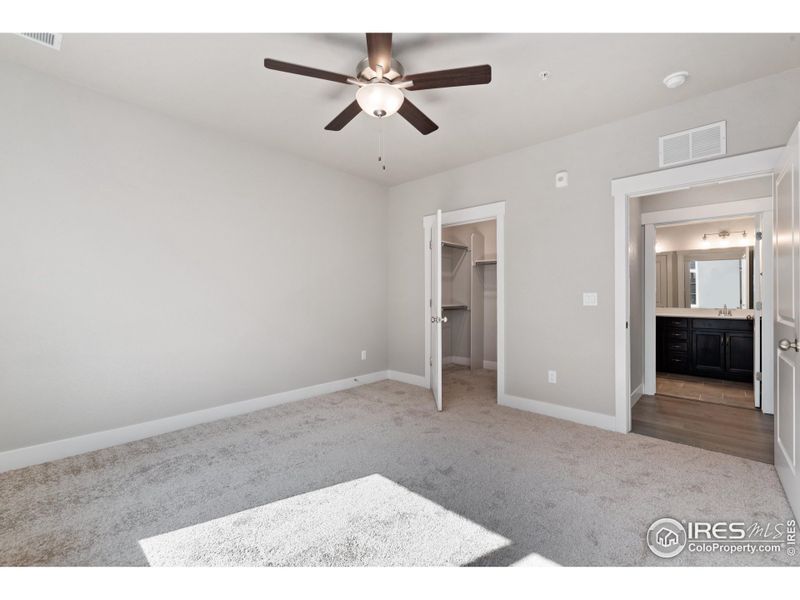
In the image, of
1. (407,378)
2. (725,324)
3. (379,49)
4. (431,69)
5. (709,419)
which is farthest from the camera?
(725,324)

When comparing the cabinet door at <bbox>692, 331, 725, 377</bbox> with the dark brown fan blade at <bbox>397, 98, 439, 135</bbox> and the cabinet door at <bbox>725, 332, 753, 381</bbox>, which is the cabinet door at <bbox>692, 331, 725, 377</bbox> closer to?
the cabinet door at <bbox>725, 332, 753, 381</bbox>

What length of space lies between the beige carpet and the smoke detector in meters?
2.66

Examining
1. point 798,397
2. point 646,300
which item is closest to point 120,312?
point 798,397

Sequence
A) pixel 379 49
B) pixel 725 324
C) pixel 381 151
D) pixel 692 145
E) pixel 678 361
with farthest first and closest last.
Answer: pixel 678 361, pixel 725 324, pixel 381 151, pixel 692 145, pixel 379 49

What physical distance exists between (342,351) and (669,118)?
3936 millimetres

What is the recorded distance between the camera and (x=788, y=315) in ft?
7.18

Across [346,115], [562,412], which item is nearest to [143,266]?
[346,115]

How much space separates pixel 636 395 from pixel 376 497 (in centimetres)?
353

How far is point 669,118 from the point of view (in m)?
3.01

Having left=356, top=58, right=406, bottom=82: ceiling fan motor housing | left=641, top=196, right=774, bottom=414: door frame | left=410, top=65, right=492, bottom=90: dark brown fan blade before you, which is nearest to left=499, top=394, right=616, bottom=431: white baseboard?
left=641, top=196, right=774, bottom=414: door frame

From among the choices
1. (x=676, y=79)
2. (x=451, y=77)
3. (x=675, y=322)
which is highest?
(x=676, y=79)

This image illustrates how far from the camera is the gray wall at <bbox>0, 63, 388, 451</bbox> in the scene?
260 centimetres

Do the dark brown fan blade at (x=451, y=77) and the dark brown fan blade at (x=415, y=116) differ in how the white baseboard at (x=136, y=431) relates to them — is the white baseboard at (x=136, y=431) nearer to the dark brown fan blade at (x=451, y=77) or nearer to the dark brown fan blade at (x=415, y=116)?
the dark brown fan blade at (x=415, y=116)

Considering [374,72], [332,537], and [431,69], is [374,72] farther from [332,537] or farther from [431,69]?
[332,537]
